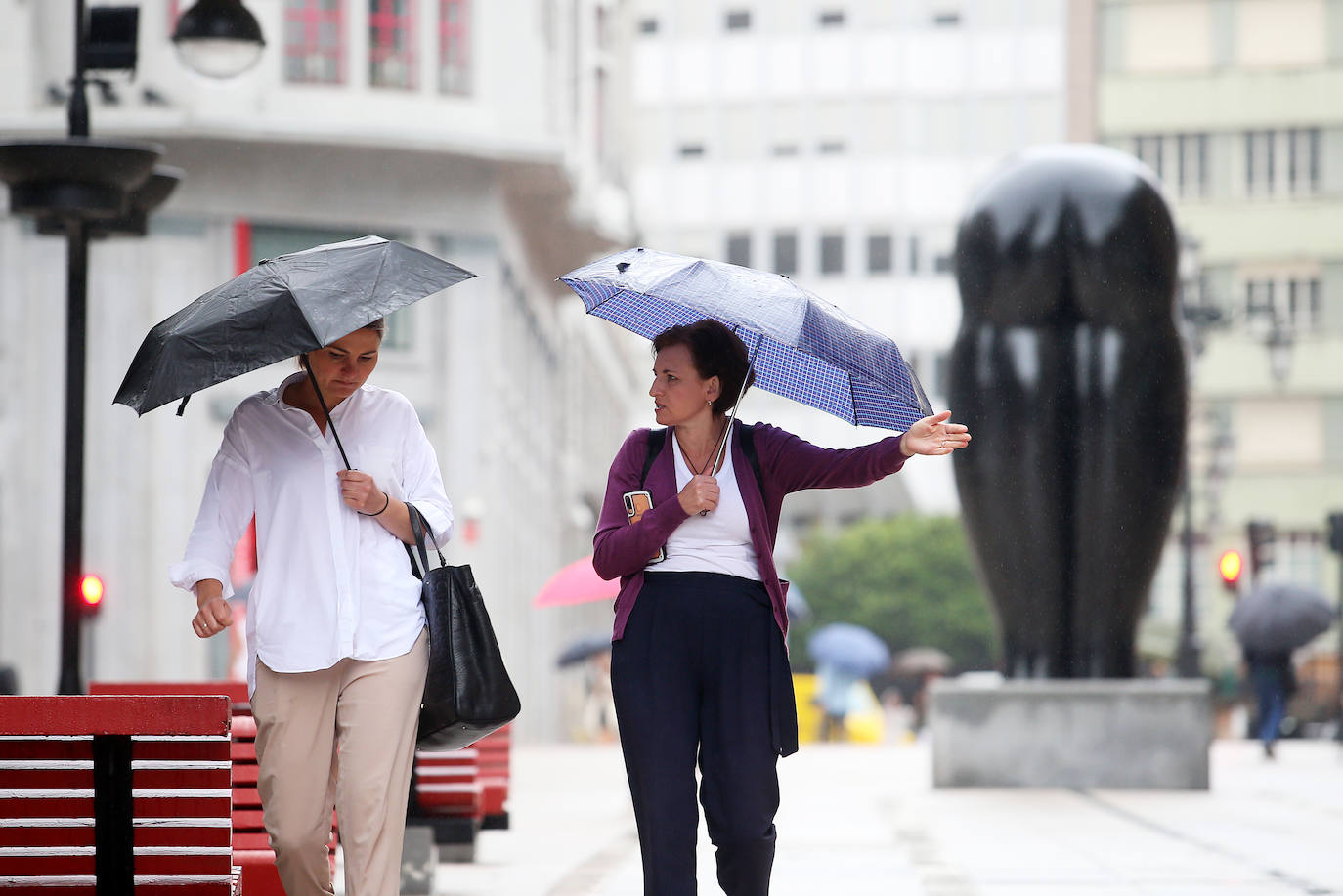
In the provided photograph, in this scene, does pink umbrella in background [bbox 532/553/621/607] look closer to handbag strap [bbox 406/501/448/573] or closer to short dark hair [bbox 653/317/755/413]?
short dark hair [bbox 653/317/755/413]

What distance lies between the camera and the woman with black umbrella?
549cm

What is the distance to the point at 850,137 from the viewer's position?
70875 mm

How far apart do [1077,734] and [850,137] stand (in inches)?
2253

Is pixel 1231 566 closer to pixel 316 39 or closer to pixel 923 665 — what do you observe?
pixel 316 39

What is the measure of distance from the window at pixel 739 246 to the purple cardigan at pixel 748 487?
65.5 metres

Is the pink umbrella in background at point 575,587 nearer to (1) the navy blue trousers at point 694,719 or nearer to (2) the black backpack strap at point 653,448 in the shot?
(2) the black backpack strap at point 653,448

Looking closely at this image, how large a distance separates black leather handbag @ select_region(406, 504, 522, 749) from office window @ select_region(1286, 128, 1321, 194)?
61374 millimetres

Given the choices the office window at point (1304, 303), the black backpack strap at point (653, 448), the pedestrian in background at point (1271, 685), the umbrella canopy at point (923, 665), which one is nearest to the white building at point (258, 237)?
the pedestrian in background at point (1271, 685)

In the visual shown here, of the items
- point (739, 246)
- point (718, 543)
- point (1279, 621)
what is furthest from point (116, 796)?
point (739, 246)

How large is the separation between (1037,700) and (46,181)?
7.41 m

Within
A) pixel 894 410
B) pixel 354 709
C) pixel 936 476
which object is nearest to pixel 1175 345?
pixel 894 410

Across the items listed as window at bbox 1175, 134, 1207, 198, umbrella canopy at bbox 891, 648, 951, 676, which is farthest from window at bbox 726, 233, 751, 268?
umbrella canopy at bbox 891, 648, 951, 676

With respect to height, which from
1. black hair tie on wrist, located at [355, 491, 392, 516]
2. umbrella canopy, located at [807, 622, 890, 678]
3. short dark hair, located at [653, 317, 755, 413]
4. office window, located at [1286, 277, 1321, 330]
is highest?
office window, located at [1286, 277, 1321, 330]

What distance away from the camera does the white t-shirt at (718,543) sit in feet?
18.8
